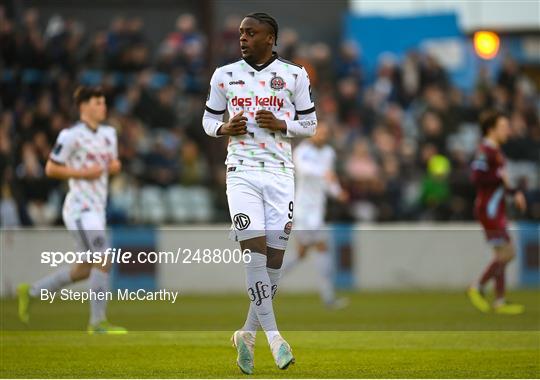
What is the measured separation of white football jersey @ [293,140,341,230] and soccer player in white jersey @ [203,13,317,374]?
8.89 metres

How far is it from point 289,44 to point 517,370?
16.5 meters

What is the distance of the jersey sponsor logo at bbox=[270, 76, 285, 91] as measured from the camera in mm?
9047

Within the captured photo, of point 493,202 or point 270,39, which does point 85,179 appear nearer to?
point 270,39

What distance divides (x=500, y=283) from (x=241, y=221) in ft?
26.8

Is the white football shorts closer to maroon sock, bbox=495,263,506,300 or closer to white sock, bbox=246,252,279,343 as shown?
white sock, bbox=246,252,279,343

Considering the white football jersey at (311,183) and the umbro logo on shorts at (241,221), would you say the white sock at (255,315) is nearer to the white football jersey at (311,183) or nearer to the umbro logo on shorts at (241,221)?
the umbro logo on shorts at (241,221)

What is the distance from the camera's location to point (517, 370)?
914cm

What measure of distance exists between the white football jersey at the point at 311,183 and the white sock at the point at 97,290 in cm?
610

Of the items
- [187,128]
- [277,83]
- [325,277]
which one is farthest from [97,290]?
[187,128]

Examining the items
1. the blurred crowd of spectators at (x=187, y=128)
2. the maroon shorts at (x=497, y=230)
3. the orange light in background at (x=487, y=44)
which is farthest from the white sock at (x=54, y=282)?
the orange light in background at (x=487, y=44)

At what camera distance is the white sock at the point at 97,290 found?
1240cm

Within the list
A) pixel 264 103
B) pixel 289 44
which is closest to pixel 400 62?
pixel 289 44

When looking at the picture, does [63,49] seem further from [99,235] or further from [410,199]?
[99,235]

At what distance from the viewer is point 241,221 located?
29.3 feet
